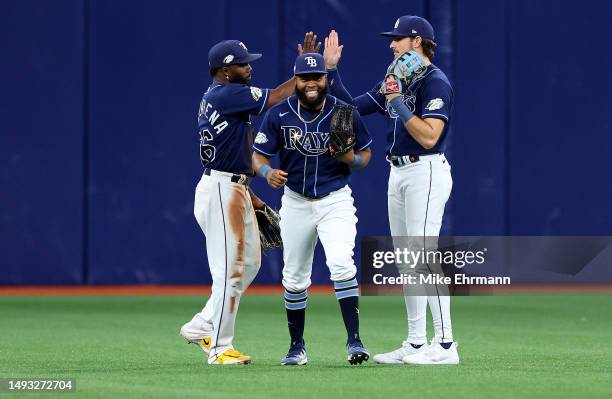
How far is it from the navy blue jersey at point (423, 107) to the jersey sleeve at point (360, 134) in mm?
226

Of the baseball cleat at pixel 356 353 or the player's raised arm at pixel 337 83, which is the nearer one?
the baseball cleat at pixel 356 353

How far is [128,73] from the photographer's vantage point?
1500 cm

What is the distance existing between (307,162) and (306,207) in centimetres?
28

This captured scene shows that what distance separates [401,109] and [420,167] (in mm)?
419

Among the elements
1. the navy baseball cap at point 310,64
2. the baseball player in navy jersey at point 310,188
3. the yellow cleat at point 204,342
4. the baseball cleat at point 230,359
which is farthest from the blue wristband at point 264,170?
the yellow cleat at point 204,342

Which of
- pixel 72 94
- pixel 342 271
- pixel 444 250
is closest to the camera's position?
pixel 342 271

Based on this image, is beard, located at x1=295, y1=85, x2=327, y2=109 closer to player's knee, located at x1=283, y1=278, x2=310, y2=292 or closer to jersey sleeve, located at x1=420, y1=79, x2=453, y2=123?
jersey sleeve, located at x1=420, y1=79, x2=453, y2=123

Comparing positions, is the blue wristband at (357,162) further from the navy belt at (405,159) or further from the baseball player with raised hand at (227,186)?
the baseball player with raised hand at (227,186)

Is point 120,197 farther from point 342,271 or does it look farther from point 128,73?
point 342,271

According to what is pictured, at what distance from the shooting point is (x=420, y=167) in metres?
8.20

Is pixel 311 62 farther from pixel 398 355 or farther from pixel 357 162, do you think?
pixel 398 355

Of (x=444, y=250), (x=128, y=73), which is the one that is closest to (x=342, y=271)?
(x=444, y=250)

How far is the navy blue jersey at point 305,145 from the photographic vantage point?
26.5 ft

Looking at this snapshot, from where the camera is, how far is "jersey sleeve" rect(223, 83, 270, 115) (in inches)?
325
